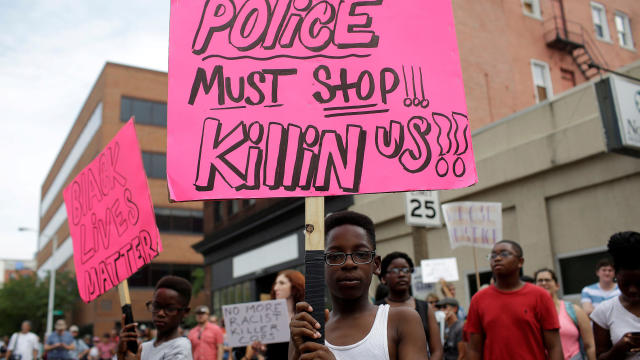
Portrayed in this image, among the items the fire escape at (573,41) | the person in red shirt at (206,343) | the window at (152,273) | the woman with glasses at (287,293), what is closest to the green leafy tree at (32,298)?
the window at (152,273)

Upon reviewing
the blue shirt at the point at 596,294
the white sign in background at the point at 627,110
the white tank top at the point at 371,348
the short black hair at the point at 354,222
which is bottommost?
the white tank top at the point at 371,348

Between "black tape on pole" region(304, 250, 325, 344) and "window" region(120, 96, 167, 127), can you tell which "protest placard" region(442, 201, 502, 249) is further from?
"window" region(120, 96, 167, 127)

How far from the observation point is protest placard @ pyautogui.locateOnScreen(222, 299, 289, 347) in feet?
20.4

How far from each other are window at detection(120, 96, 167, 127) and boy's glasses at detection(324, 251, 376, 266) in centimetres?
4459

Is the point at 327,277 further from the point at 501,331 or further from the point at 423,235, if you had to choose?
the point at 423,235

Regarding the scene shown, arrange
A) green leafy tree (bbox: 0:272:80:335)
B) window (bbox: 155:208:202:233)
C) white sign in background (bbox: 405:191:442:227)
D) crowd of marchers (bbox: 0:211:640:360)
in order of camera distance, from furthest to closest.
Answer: green leafy tree (bbox: 0:272:80:335)
window (bbox: 155:208:202:233)
white sign in background (bbox: 405:191:442:227)
crowd of marchers (bbox: 0:211:640:360)

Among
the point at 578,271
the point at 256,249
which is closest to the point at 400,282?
the point at 578,271

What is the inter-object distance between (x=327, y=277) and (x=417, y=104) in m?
0.98

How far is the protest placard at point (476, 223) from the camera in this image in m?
9.51

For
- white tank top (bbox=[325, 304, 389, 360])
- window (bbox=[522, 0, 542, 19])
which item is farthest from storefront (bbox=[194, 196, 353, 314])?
white tank top (bbox=[325, 304, 389, 360])

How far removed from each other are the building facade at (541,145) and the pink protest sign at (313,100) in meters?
7.82

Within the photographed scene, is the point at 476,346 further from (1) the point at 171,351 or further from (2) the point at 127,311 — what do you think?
(2) the point at 127,311

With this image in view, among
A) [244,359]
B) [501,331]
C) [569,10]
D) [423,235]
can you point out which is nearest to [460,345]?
[244,359]

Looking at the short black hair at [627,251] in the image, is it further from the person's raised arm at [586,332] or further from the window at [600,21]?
the window at [600,21]
